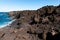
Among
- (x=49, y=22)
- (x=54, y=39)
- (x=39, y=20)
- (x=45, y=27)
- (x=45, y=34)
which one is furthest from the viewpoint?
(x=39, y=20)

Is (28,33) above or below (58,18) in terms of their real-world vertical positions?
below

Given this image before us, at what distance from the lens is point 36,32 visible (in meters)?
22.1

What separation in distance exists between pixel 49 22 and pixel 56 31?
4.97 m

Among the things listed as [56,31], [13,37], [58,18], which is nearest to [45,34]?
[56,31]

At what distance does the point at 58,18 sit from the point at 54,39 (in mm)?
7211

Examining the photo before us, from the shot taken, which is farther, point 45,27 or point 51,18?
point 51,18

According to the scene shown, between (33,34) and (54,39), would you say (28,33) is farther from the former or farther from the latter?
(54,39)

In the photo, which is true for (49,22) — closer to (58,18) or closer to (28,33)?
(58,18)

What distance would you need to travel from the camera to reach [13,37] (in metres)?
21.2

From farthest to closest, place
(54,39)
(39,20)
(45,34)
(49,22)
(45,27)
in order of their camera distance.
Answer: (39,20), (49,22), (45,27), (45,34), (54,39)

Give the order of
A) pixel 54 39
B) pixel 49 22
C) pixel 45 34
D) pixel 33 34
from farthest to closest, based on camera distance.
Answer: pixel 49 22 < pixel 33 34 < pixel 45 34 < pixel 54 39

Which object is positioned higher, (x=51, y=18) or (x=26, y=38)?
(x=51, y=18)

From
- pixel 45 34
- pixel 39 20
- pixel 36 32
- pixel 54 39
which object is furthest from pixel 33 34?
pixel 39 20

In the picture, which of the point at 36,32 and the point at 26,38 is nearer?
the point at 26,38
